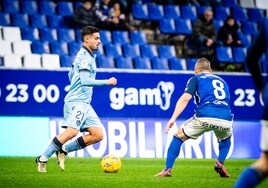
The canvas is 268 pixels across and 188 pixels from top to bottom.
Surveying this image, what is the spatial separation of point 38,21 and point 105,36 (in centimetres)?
176

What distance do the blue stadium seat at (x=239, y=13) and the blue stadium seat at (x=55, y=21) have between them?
556 centimetres

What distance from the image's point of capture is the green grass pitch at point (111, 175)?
1107 cm

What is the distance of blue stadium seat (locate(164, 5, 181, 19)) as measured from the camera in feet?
76.2

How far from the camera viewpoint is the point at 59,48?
67.4 ft

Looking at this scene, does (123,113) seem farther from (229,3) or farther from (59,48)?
(229,3)

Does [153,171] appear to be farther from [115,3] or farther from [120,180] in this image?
[115,3]

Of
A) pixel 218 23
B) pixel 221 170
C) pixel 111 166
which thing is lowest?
pixel 221 170

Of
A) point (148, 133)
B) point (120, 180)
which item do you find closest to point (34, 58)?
point (148, 133)

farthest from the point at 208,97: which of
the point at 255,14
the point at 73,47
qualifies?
the point at 255,14

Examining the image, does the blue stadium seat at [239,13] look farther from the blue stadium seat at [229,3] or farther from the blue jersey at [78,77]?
the blue jersey at [78,77]

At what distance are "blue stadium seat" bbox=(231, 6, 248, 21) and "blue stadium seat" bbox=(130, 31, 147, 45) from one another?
3.46 m

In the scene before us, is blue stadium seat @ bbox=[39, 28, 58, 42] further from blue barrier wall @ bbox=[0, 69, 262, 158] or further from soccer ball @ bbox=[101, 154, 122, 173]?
soccer ball @ bbox=[101, 154, 122, 173]

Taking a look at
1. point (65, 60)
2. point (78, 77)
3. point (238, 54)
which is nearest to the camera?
point (78, 77)

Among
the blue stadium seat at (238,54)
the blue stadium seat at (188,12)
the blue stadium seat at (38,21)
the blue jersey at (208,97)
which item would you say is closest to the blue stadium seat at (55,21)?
the blue stadium seat at (38,21)
